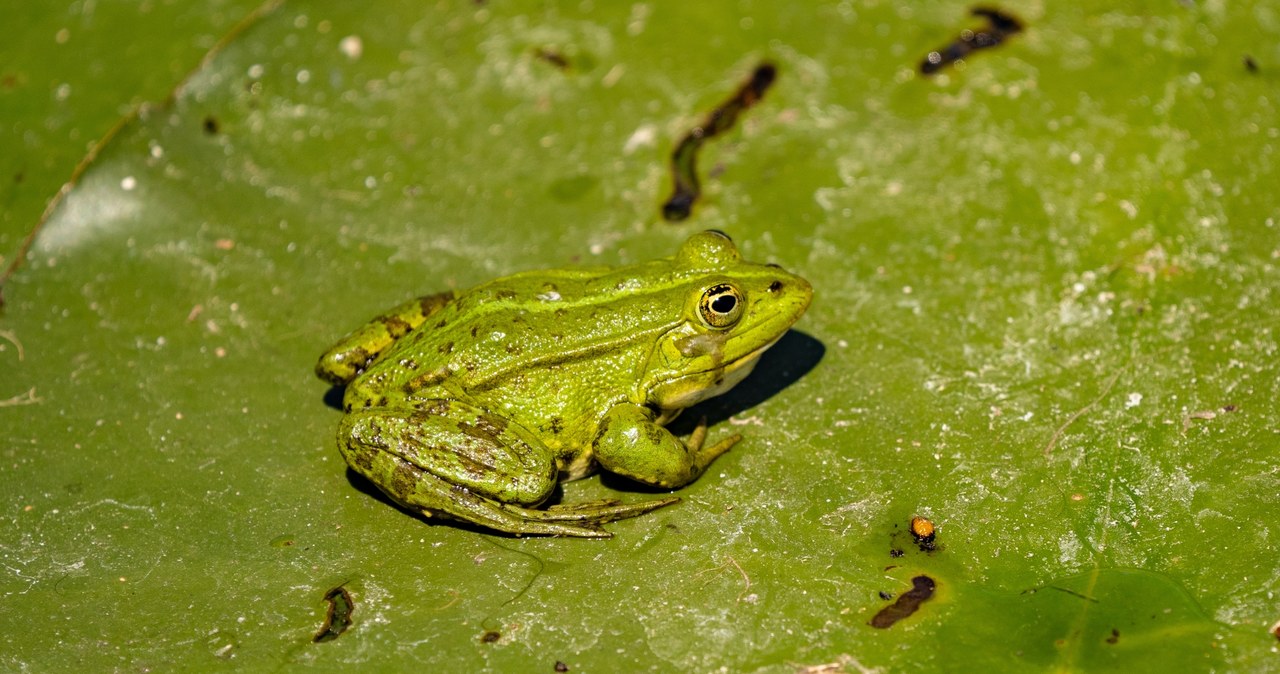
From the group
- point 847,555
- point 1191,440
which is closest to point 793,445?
point 847,555

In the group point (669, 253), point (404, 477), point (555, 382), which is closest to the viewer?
point (404, 477)

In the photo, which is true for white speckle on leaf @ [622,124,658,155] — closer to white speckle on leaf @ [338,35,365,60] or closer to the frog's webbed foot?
white speckle on leaf @ [338,35,365,60]

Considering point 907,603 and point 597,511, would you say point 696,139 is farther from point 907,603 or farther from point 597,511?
point 907,603

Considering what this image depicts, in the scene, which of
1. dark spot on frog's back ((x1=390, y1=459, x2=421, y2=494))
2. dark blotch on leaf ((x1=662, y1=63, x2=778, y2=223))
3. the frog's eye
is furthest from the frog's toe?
dark blotch on leaf ((x1=662, y1=63, x2=778, y2=223))

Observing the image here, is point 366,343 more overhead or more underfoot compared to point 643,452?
more overhead

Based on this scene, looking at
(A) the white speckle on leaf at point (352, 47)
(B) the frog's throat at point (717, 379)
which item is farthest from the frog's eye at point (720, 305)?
(A) the white speckle on leaf at point (352, 47)

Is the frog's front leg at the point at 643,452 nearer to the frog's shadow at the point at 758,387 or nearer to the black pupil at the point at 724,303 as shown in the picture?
the frog's shadow at the point at 758,387

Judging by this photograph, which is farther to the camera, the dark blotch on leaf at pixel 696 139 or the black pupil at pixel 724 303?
the dark blotch on leaf at pixel 696 139

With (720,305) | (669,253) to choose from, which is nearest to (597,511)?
(720,305)
